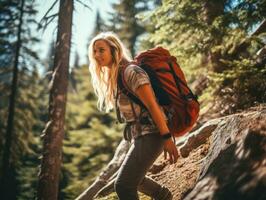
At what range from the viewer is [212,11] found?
999cm

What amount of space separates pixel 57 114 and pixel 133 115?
438cm

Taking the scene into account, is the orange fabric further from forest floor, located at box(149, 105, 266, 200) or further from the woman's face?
forest floor, located at box(149, 105, 266, 200)

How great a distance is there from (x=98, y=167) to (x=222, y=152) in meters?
17.0

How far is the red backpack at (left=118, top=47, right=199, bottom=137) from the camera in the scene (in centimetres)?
382

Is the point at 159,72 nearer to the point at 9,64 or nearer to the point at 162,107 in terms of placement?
the point at 162,107

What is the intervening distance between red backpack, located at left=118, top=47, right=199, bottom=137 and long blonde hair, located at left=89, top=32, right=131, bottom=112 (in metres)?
0.12

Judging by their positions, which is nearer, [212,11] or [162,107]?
[162,107]

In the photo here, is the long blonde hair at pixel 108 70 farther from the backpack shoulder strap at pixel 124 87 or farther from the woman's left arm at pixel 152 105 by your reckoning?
the woman's left arm at pixel 152 105

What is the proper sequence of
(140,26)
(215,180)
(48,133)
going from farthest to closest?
1. (140,26)
2. (48,133)
3. (215,180)

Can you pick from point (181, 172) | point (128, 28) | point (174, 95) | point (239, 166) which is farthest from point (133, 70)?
point (128, 28)

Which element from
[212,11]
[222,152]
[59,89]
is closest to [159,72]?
[222,152]

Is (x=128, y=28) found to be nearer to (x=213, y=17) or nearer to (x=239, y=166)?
(x=213, y=17)

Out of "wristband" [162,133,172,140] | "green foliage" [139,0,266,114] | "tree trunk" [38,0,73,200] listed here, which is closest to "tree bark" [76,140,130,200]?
"tree trunk" [38,0,73,200]

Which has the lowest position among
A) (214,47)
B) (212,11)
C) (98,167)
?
(98,167)
